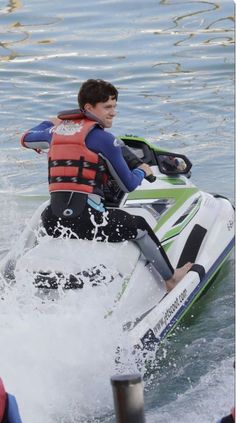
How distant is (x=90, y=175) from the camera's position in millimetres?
6387

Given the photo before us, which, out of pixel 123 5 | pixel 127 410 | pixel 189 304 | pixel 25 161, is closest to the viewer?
pixel 127 410

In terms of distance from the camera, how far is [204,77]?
13172 mm

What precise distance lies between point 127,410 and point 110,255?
304 cm

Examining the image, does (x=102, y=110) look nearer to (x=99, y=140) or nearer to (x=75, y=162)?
(x=99, y=140)

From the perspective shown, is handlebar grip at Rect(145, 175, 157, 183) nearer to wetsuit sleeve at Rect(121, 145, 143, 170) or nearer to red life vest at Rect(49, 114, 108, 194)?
wetsuit sleeve at Rect(121, 145, 143, 170)

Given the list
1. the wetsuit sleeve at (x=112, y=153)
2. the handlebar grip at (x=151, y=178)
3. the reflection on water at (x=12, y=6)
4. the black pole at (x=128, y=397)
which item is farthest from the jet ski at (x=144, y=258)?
the reflection on water at (x=12, y=6)

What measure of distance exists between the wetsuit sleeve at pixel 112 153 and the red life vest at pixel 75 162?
0.03 m

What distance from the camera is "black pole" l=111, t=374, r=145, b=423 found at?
11.0ft

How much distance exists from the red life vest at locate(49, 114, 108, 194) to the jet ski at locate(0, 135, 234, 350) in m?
0.32

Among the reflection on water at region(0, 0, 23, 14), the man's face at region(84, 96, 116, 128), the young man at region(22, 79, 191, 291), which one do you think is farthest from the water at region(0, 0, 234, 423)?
the man's face at region(84, 96, 116, 128)

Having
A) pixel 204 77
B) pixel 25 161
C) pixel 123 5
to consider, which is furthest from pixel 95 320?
pixel 123 5

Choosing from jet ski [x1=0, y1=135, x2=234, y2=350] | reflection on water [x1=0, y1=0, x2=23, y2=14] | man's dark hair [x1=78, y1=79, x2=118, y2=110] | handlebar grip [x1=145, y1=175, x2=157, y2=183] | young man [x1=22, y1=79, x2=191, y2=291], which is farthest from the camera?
reflection on water [x1=0, y1=0, x2=23, y2=14]

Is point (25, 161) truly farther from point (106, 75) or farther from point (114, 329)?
point (114, 329)

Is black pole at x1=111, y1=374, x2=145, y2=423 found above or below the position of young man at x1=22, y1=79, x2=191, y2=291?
above
